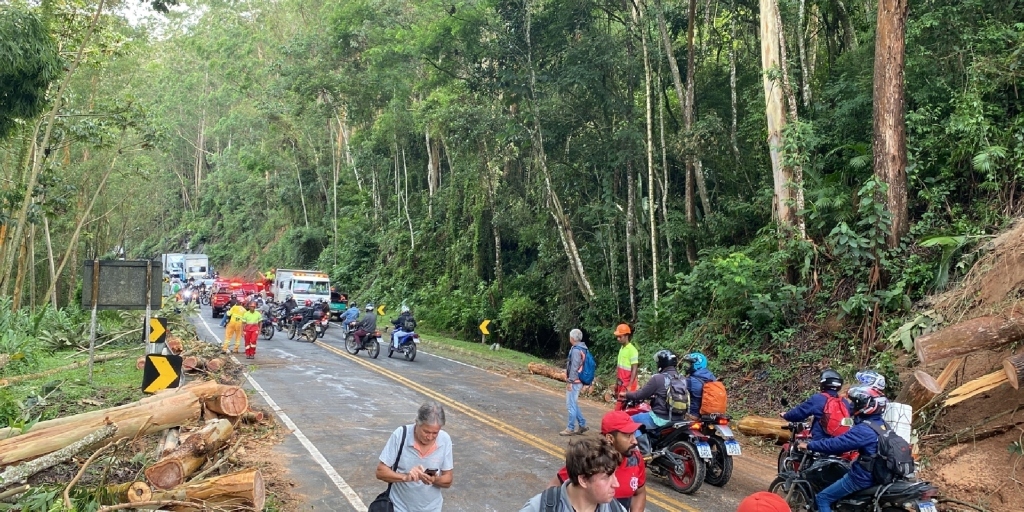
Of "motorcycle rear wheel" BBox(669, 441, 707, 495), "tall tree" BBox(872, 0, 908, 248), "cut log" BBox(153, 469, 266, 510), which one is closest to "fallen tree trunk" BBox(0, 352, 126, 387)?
"cut log" BBox(153, 469, 266, 510)

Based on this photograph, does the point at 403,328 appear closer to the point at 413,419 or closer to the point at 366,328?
the point at 366,328

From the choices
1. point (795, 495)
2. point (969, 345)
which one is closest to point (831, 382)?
point (795, 495)

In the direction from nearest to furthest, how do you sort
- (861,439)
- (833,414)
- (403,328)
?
(861,439) < (833,414) < (403,328)

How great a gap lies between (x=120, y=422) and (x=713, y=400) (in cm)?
626

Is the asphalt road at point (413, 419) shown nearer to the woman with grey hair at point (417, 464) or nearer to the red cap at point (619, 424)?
the woman with grey hair at point (417, 464)

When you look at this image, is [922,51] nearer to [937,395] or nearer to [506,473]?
[937,395]

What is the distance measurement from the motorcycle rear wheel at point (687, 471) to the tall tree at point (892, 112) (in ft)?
22.8

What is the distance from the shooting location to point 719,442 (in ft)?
26.5

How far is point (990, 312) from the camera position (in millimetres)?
9094

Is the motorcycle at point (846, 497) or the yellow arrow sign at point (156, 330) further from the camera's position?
the yellow arrow sign at point (156, 330)

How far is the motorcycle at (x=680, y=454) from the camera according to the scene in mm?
7750

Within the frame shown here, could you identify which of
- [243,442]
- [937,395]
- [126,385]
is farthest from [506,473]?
[126,385]

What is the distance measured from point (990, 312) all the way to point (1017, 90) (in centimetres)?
595

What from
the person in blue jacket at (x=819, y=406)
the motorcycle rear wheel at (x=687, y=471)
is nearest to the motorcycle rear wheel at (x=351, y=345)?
the motorcycle rear wheel at (x=687, y=471)
